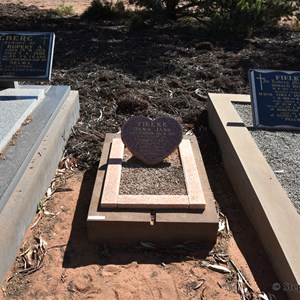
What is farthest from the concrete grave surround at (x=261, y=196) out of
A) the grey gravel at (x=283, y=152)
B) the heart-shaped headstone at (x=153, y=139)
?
the heart-shaped headstone at (x=153, y=139)

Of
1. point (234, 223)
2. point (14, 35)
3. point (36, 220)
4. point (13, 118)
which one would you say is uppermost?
point (14, 35)

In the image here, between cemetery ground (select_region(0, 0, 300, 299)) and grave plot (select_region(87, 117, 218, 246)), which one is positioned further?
grave plot (select_region(87, 117, 218, 246))

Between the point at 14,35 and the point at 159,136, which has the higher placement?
the point at 14,35

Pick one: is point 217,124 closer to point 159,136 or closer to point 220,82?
point 159,136

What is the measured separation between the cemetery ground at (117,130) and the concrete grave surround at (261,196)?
6.4 inches

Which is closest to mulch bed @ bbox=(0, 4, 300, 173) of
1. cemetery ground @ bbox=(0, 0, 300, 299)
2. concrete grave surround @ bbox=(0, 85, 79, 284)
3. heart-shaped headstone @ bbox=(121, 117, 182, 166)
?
cemetery ground @ bbox=(0, 0, 300, 299)

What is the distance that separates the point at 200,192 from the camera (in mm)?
4027

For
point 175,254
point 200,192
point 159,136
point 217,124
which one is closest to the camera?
point 175,254

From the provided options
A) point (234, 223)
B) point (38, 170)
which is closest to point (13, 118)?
point (38, 170)

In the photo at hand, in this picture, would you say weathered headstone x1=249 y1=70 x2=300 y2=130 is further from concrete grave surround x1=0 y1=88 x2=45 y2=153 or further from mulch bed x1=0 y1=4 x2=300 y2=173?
concrete grave surround x1=0 y1=88 x2=45 y2=153

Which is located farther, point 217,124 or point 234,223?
point 217,124

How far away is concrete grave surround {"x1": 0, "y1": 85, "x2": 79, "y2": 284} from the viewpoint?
11.6 ft

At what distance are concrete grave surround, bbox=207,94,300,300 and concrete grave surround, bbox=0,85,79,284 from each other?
79.3 inches

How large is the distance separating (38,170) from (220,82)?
4.24 m
